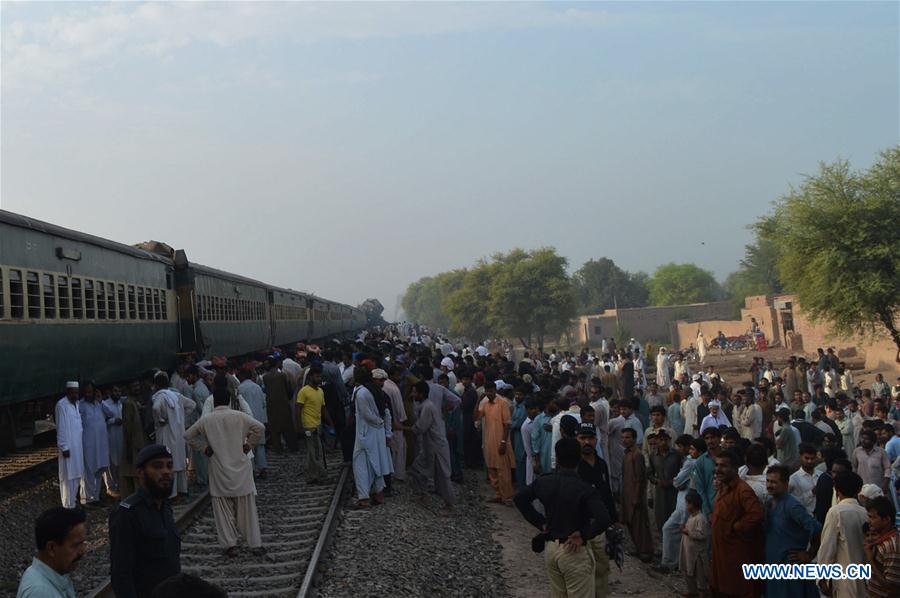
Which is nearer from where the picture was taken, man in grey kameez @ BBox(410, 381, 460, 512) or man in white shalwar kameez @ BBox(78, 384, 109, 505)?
man in white shalwar kameez @ BBox(78, 384, 109, 505)

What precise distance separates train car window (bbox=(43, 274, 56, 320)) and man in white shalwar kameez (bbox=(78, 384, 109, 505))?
1.12 m

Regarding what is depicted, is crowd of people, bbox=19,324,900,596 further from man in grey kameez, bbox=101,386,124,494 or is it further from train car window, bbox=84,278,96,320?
train car window, bbox=84,278,96,320

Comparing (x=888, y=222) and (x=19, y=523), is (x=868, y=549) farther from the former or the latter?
(x=888, y=222)

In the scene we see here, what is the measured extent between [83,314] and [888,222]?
881 inches

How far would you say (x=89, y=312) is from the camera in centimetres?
1271

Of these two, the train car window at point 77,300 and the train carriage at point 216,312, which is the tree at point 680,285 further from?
the train car window at point 77,300

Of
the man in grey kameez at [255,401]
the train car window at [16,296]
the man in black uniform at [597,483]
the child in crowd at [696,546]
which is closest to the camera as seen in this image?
the man in black uniform at [597,483]

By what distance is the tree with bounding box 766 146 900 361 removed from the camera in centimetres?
2553

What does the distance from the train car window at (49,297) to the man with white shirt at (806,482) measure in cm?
876

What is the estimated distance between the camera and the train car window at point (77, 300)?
12.1 metres

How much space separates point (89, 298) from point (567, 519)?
941 cm

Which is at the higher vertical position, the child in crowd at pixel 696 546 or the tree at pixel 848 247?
the tree at pixel 848 247

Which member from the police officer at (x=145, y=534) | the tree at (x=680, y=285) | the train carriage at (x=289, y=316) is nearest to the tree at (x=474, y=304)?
the train carriage at (x=289, y=316)

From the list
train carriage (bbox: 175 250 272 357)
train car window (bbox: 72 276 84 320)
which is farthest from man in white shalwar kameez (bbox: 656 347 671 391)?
train car window (bbox: 72 276 84 320)
